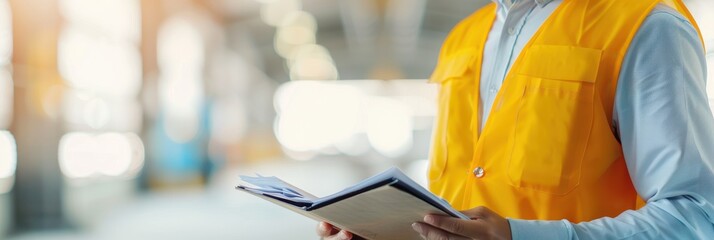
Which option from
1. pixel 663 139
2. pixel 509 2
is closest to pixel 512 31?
pixel 509 2

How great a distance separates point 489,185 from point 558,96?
23 cm

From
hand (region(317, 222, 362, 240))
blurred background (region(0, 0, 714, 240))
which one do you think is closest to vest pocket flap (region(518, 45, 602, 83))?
hand (region(317, 222, 362, 240))

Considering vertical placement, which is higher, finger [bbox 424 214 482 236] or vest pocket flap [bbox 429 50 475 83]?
vest pocket flap [bbox 429 50 475 83]

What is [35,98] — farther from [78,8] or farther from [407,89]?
[407,89]

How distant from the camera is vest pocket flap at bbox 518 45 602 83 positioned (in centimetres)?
143

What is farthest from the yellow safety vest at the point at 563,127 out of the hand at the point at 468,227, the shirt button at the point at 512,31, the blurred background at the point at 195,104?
the blurred background at the point at 195,104

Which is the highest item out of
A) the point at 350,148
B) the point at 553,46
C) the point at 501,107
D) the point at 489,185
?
the point at 553,46

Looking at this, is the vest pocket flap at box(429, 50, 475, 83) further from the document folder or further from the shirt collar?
the document folder

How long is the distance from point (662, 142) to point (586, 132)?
14 centimetres

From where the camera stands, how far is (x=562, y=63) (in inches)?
→ 58.2

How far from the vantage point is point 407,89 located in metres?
24.3

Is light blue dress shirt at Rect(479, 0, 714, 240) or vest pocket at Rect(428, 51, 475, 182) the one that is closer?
light blue dress shirt at Rect(479, 0, 714, 240)

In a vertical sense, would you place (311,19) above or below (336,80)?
above

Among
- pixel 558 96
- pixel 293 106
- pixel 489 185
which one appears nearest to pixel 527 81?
pixel 558 96
